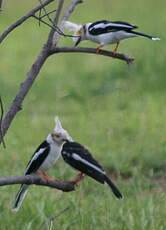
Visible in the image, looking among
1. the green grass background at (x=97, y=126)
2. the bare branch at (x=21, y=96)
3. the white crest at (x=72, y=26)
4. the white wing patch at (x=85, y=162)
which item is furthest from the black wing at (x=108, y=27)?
the green grass background at (x=97, y=126)

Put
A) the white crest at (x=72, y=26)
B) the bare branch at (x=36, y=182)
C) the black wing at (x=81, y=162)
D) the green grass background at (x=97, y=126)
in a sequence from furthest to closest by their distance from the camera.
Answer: the green grass background at (x=97, y=126) < the white crest at (x=72, y=26) < the black wing at (x=81, y=162) < the bare branch at (x=36, y=182)

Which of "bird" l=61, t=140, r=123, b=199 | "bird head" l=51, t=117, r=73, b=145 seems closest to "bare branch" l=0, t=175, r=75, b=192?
"bird" l=61, t=140, r=123, b=199

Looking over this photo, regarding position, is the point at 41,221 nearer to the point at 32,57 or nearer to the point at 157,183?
the point at 157,183

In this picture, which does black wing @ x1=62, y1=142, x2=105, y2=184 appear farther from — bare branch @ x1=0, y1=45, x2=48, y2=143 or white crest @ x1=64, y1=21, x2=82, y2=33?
white crest @ x1=64, y1=21, x2=82, y2=33

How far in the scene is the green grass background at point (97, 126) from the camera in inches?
201

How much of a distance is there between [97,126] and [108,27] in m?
4.02

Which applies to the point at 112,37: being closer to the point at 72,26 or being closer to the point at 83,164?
the point at 72,26

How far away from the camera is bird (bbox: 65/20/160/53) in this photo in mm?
4129

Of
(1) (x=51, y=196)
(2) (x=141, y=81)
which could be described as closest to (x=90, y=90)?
(2) (x=141, y=81)

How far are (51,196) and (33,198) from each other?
0.19 meters

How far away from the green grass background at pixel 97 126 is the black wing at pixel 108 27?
1.10 metres

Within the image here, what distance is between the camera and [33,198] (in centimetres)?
536

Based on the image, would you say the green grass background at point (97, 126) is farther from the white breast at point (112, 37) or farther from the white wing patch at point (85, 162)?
the white breast at point (112, 37)

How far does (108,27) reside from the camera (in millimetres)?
4176
